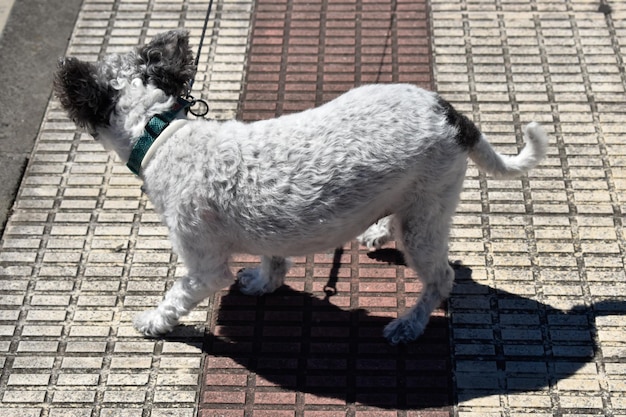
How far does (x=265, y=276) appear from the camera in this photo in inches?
245

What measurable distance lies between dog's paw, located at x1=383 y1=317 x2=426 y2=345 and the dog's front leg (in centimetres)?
113

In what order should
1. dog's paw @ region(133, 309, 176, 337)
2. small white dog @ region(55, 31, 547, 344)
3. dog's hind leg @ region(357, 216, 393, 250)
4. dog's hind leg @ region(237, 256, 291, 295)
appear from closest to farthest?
small white dog @ region(55, 31, 547, 344) → dog's paw @ region(133, 309, 176, 337) → dog's hind leg @ region(237, 256, 291, 295) → dog's hind leg @ region(357, 216, 393, 250)

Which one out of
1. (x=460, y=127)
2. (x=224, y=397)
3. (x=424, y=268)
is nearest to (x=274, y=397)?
(x=224, y=397)

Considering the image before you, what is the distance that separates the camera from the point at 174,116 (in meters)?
5.40

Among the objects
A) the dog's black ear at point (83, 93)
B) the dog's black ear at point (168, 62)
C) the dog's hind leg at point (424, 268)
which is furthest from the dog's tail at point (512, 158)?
the dog's black ear at point (83, 93)

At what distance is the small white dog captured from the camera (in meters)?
5.24

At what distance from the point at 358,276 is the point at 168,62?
2089 millimetres

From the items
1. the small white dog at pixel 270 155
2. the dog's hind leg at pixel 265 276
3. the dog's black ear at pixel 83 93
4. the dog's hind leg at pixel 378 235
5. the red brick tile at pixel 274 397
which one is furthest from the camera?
the dog's hind leg at pixel 378 235

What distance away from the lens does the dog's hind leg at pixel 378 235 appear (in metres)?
6.45

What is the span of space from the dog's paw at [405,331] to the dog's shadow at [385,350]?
0.06 m

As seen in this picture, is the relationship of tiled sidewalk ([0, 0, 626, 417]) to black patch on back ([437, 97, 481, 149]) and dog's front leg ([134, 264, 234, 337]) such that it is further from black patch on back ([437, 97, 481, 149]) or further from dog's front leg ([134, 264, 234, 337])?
black patch on back ([437, 97, 481, 149])

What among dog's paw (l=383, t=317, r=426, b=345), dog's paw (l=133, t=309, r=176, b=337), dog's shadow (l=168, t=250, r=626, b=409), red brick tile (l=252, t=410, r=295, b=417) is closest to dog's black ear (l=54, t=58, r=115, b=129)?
dog's paw (l=133, t=309, r=176, b=337)

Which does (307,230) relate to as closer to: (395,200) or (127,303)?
(395,200)

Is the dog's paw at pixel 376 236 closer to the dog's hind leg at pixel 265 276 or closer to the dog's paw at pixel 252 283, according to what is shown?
the dog's hind leg at pixel 265 276
